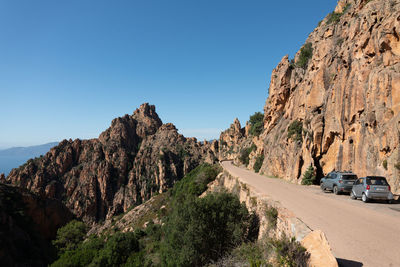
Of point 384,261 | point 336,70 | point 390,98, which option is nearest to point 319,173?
point 390,98

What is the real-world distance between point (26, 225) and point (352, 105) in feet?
168

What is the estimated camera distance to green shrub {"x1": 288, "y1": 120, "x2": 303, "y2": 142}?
26391mm

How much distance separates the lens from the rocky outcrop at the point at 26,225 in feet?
90.4

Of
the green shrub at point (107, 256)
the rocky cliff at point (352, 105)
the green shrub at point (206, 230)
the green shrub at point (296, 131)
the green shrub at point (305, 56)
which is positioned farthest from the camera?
the green shrub at point (305, 56)

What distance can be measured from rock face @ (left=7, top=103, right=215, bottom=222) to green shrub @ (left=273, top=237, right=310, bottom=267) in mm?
96747

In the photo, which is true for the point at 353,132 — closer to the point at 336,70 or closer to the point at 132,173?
the point at 336,70

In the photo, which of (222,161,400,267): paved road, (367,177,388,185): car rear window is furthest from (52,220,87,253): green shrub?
(367,177,388,185): car rear window

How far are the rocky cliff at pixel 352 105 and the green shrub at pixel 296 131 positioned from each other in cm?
12

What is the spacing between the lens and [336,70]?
23.7 m

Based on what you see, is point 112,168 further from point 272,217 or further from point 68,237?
point 272,217

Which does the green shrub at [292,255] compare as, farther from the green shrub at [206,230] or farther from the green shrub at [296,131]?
the green shrub at [296,131]

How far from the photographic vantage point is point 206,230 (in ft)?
39.0

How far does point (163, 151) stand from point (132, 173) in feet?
65.8

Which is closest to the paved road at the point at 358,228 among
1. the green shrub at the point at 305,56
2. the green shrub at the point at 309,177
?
the green shrub at the point at 309,177
